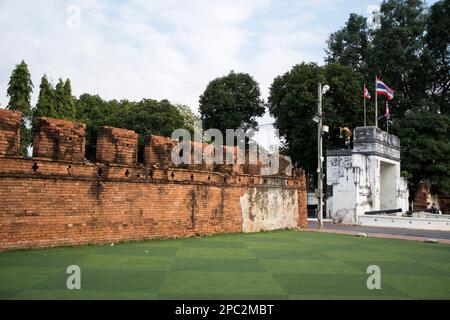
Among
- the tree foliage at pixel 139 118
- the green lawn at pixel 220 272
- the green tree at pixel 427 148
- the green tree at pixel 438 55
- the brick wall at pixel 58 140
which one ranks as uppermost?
the green tree at pixel 438 55

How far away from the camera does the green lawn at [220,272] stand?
6188 millimetres

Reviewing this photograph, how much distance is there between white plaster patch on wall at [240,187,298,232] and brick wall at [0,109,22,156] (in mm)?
8870

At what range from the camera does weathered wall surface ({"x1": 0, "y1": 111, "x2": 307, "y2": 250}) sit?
9.88m

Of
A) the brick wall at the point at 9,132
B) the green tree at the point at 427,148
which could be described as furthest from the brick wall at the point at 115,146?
the green tree at the point at 427,148

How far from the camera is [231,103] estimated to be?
145 feet

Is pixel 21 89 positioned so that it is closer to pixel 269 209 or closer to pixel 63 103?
pixel 63 103

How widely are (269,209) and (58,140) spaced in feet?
32.2

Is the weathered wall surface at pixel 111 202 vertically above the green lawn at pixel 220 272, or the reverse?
the weathered wall surface at pixel 111 202

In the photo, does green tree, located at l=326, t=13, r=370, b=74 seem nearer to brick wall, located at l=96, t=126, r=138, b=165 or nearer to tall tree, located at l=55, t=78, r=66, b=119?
tall tree, located at l=55, t=78, r=66, b=119

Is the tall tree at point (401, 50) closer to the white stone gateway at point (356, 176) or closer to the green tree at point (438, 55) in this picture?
the green tree at point (438, 55)

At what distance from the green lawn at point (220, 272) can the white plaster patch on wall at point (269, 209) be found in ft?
15.1

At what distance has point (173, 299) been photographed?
18.8ft
